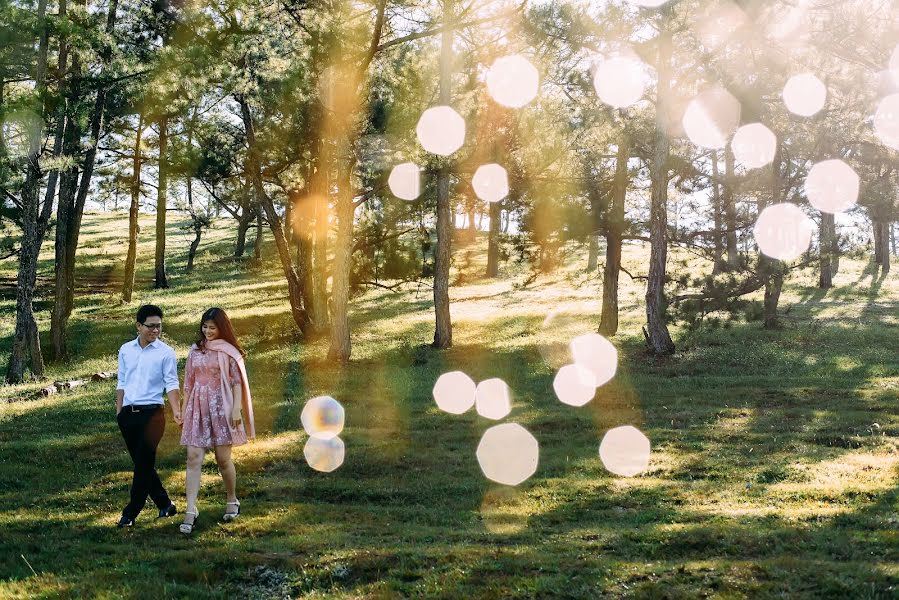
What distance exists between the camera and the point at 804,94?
21938 millimetres

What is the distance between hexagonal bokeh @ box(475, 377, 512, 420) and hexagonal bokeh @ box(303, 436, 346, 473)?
11.3ft

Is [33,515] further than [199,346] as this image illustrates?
Yes

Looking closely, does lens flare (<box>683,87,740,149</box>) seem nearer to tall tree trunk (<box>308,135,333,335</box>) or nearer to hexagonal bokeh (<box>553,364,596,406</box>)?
hexagonal bokeh (<box>553,364,596,406</box>)

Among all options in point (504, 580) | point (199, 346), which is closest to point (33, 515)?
point (199, 346)

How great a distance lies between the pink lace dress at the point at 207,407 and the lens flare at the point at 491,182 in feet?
52.1

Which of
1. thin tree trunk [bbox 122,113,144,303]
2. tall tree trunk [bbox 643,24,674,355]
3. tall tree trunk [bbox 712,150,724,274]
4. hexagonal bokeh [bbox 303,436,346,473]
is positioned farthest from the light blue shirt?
thin tree trunk [bbox 122,113,144,303]

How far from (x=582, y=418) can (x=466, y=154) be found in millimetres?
10290

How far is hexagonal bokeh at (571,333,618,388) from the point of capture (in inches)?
766

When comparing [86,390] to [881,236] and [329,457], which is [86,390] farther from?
[881,236]

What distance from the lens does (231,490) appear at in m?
8.34

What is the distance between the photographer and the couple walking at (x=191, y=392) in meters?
7.93

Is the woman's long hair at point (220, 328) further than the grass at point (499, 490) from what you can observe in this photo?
Yes

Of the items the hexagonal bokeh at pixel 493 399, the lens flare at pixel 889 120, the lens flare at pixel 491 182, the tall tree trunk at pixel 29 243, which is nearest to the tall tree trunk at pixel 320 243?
the lens flare at pixel 491 182

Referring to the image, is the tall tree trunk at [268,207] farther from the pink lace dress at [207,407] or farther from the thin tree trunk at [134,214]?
the pink lace dress at [207,407]
